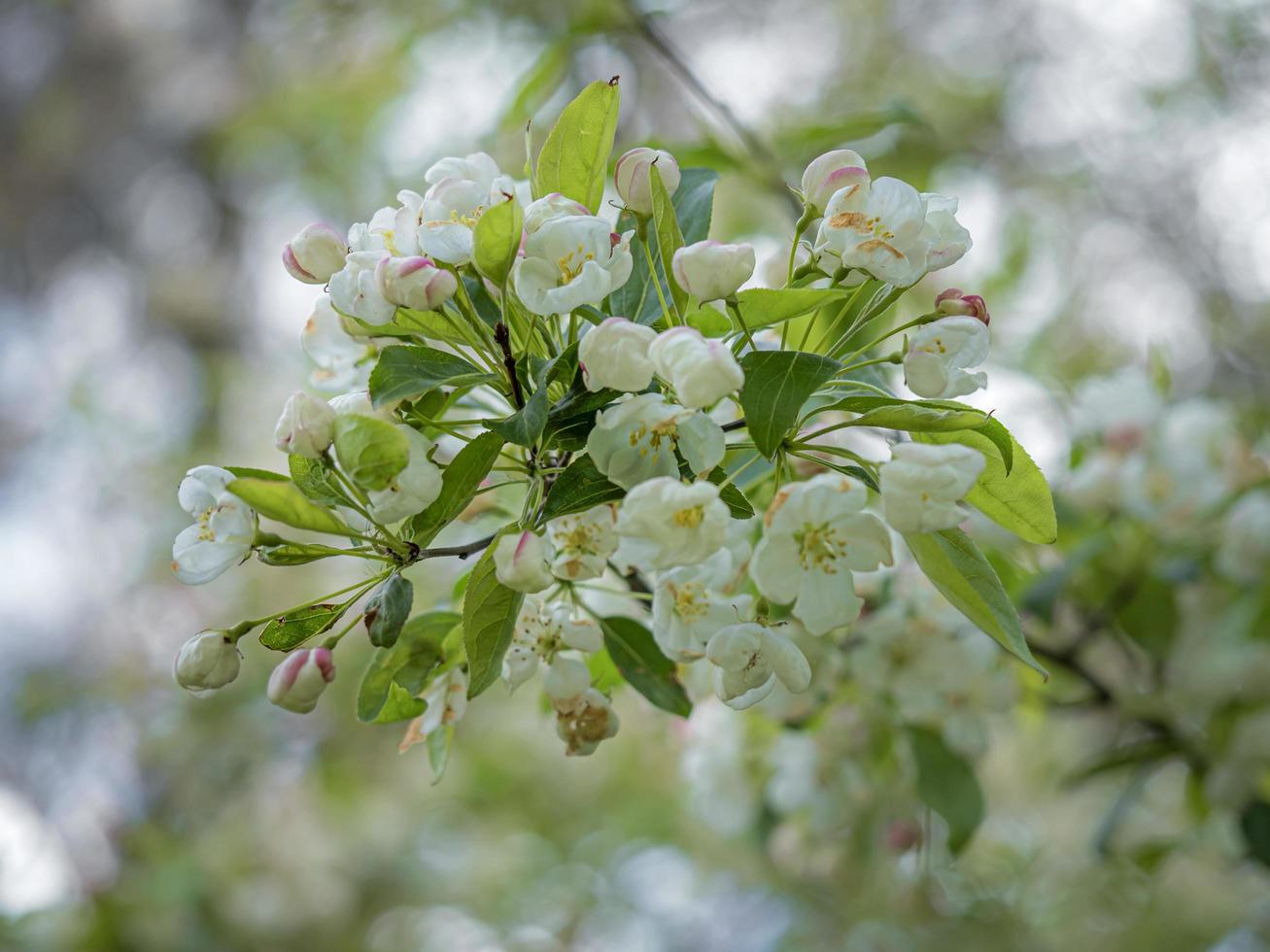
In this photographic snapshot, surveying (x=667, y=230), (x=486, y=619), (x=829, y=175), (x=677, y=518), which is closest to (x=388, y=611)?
(x=486, y=619)

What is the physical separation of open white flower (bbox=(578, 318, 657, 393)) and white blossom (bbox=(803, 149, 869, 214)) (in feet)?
0.57

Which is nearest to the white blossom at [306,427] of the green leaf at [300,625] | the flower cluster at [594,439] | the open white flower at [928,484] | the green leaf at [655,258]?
the flower cluster at [594,439]

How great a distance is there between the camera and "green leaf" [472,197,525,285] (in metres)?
0.64

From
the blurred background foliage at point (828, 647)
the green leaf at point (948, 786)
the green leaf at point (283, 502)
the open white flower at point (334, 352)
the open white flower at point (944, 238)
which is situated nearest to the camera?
the green leaf at point (283, 502)

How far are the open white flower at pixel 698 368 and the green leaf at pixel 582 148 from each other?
19cm

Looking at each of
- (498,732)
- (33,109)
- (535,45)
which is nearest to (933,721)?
(535,45)

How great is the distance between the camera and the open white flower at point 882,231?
665 mm

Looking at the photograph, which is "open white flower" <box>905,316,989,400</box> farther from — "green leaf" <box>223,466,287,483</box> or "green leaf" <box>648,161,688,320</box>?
"green leaf" <box>223,466,287,483</box>

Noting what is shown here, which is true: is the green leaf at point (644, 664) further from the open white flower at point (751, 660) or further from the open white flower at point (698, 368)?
the open white flower at point (698, 368)

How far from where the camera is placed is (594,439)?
2.10 ft

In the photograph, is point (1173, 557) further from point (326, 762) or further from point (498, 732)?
point (326, 762)

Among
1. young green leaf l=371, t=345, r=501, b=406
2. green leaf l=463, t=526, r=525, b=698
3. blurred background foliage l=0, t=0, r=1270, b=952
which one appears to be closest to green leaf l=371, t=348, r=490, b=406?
young green leaf l=371, t=345, r=501, b=406

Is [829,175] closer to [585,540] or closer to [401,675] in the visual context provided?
[585,540]

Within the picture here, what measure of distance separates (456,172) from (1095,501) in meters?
1.11
